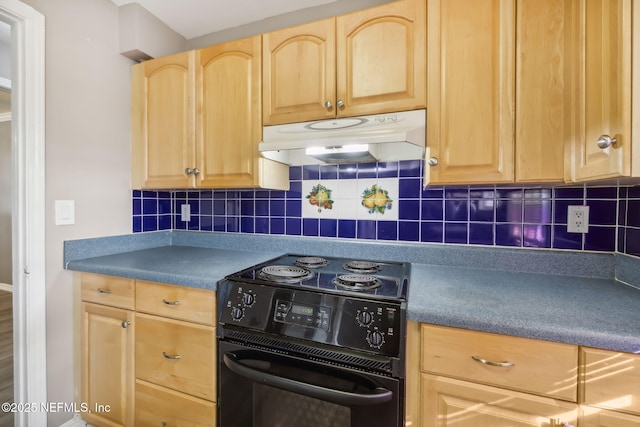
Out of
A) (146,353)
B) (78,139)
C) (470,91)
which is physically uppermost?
(470,91)

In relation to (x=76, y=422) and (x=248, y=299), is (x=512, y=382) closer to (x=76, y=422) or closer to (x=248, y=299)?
(x=248, y=299)

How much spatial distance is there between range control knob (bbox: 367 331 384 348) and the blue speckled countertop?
0.12m

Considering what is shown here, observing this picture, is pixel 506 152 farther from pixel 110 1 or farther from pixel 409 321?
pixel 110 1

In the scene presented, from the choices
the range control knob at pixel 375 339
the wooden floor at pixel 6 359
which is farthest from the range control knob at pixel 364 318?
the wooden floor at pixel 6 359

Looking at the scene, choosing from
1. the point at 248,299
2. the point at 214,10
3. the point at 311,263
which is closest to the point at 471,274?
the point at 311,263

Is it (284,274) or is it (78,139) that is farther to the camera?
(78,139)

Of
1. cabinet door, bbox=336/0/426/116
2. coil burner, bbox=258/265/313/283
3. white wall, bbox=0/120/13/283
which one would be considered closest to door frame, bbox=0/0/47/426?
coil burner, bbox=258/265/313/283

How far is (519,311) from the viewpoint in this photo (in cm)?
90

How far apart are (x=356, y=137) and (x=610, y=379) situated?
1057mm

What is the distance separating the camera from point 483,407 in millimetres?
882

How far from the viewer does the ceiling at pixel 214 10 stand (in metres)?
1.69

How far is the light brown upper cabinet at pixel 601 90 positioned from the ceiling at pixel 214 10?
1.23 meters

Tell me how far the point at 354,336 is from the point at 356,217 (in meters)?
0.81

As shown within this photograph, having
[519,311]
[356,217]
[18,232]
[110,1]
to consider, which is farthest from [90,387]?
[110,1]
